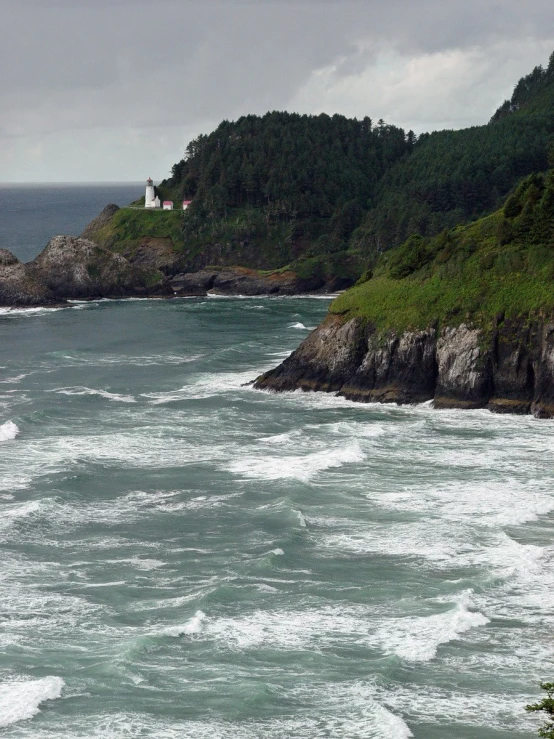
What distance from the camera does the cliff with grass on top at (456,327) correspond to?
8444 cm

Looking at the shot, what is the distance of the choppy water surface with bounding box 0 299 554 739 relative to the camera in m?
41.2

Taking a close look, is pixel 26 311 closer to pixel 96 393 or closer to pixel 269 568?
pixel 96 393

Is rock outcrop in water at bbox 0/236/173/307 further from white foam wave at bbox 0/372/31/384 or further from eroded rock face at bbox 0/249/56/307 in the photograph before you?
white foam wave at bbox 0/372/31/384

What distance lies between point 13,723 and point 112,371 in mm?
70073

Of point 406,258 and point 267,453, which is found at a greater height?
point 406,258

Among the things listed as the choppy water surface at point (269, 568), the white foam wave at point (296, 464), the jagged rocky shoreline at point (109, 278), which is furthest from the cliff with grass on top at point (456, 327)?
the jagged rocky shoreline at point (109, 278)

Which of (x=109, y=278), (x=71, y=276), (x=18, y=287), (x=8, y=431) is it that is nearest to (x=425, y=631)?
(x=8, y=431)

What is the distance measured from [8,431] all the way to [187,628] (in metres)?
38.1

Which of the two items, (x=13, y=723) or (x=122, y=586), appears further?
(x=122, y=586)

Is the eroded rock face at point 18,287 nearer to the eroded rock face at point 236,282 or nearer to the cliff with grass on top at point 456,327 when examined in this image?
the eroded rock face at point 236,282

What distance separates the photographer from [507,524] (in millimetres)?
59094

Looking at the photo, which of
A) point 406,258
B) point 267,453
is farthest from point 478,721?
point 406,258

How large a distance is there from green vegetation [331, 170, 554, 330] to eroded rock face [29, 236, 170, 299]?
78.8m

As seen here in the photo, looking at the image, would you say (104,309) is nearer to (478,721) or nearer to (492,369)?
(492,369)
